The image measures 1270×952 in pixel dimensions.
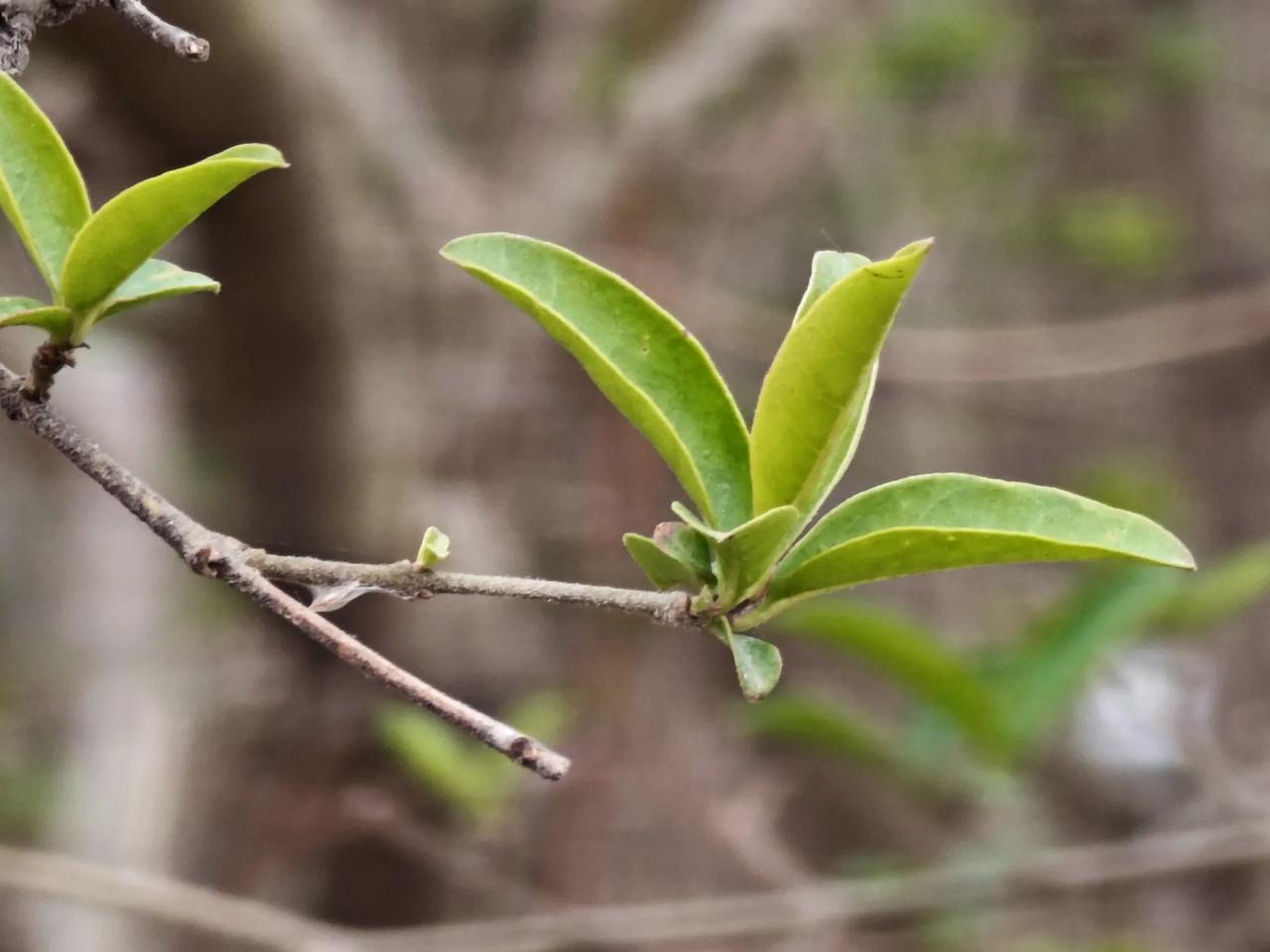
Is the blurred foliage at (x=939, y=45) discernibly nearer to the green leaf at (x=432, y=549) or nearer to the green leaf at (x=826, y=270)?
the green leaf at (x=826, y=270)

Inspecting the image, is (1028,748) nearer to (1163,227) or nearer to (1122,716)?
(1122,716)

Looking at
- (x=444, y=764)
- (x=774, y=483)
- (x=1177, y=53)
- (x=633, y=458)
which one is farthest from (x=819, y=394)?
(x=1177, y=53)

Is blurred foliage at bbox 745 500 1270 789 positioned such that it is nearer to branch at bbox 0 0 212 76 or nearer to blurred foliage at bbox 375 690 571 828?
blurred foliage at bbox 375 690 571 828

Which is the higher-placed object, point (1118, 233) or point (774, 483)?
point (1118, 233)

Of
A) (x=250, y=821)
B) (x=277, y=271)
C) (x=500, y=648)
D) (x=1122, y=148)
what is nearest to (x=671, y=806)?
(x=500, y=648)

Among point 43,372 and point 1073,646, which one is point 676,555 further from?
point 1073,646
